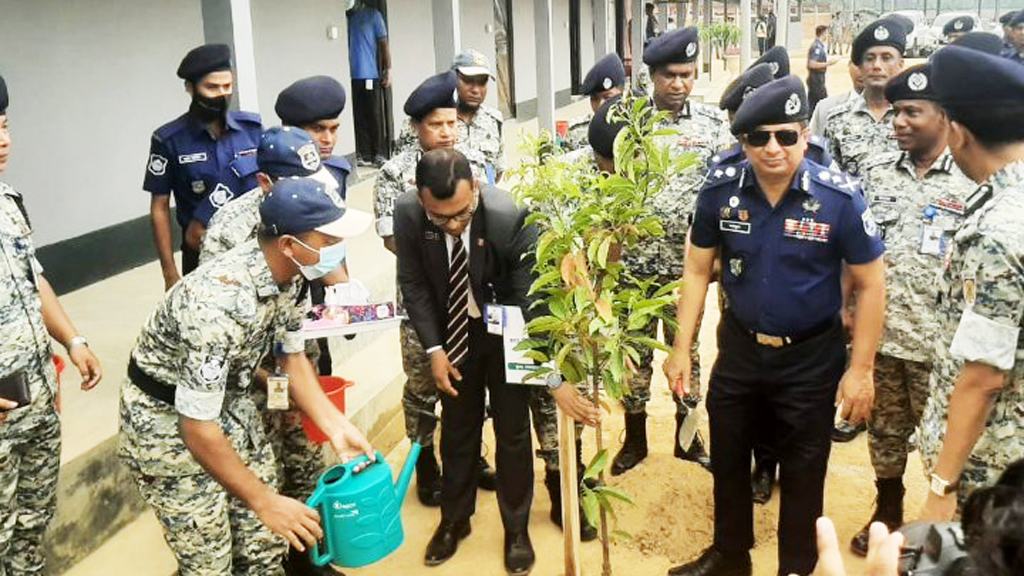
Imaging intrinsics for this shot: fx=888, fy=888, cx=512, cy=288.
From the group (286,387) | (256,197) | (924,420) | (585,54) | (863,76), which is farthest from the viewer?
(585,54)

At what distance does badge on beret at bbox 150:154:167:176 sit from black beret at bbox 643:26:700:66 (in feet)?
8.10

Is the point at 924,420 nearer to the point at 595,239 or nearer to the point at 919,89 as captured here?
the point at 595,239

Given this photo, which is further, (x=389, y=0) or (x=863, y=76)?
(x=389, y=0)

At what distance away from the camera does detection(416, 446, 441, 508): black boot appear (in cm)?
440

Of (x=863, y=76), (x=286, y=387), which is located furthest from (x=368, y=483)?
(x=863, y=76)

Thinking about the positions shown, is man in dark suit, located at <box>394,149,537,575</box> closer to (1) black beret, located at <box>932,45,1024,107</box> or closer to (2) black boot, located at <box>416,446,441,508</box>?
(2) black boot, located at <box>416,446,441,508</box>

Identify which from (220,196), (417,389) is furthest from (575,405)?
(220,196)

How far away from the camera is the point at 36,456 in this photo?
2908mm

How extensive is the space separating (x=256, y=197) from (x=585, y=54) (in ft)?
55.9

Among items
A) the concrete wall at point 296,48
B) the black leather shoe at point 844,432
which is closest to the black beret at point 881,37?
the black leather shoe at point 844,432

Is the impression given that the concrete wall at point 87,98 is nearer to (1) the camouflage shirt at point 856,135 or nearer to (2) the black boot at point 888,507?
(1) the camouflage shirt at point 856,135

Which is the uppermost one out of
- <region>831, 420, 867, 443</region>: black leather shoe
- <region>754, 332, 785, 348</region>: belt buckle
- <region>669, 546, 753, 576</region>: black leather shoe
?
<region>754, 332, 785, 348</region>: belt buckle

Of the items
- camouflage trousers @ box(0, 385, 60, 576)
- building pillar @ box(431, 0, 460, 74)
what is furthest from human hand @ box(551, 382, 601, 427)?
building pillar @ box(431, 0, 460, 74)

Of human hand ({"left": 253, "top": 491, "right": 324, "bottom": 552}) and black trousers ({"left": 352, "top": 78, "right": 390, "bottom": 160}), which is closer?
human hand ({"left": 253, "top": 491, "right": 324, "bottom": 552})
